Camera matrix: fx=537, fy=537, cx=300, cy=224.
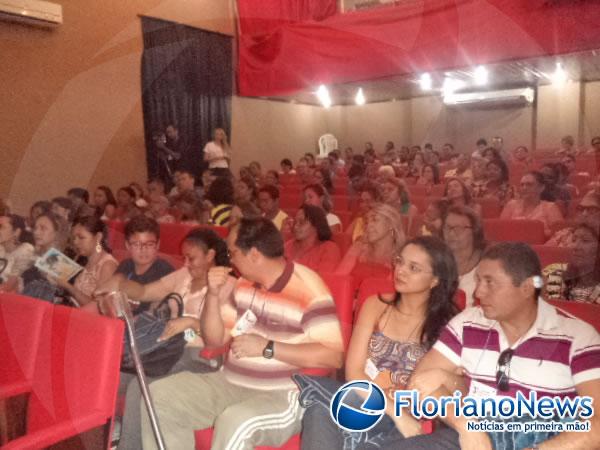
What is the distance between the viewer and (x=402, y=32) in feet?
17.7

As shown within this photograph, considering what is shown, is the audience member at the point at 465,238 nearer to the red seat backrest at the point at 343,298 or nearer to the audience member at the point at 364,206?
the red seat backrest at the point at 343,298

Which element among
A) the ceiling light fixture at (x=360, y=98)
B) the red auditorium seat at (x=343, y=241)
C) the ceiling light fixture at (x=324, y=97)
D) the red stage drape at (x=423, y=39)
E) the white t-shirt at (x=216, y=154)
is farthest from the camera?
the ceiling light fixture at (x=360, y=98)

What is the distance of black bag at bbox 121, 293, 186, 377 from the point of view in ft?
6.74

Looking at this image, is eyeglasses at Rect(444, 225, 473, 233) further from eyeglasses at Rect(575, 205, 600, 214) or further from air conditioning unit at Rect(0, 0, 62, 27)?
air conditioning unit at Rect(0, 0, 62, 27)

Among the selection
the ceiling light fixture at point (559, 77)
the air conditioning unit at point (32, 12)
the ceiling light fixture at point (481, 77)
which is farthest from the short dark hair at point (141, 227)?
the ceiling light fixture at point (559, 77)

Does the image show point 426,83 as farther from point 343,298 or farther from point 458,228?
point 343,298

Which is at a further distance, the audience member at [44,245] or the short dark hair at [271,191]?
the short dark hair at [271,191]

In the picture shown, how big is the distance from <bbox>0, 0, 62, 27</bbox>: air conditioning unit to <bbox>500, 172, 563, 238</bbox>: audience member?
5.48 m

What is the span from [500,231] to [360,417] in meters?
2.21

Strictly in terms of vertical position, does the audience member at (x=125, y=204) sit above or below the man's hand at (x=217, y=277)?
above

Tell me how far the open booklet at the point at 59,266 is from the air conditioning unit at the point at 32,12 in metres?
4.34

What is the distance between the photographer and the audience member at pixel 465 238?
245 centimetres

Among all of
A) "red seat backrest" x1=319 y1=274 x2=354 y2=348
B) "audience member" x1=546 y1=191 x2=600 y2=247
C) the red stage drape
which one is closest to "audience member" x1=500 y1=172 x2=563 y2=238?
"audience member" x1=546 y1=191 x2=600 y2=247

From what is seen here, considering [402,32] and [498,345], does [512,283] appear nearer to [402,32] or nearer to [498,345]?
[498,345]
